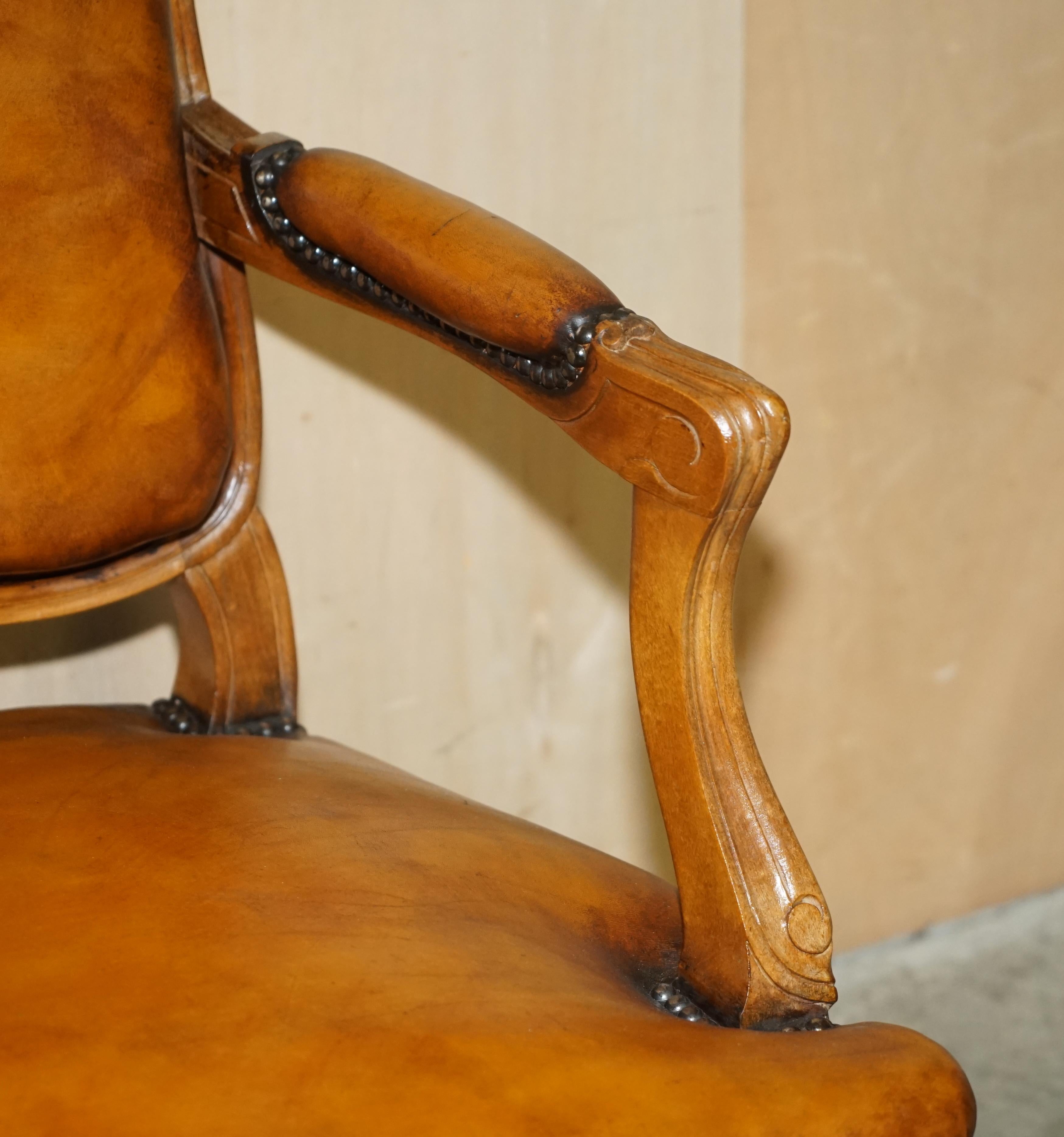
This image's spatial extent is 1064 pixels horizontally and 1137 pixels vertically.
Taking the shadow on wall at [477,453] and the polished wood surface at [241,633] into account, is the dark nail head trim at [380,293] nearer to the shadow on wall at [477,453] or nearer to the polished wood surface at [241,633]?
the polished wood surface at [241,633]

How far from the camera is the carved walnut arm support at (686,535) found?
0.55m

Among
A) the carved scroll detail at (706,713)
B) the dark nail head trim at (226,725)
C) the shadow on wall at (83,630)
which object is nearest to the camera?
the carved scroll detail at (706,713)

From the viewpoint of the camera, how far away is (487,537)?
1.25 meters

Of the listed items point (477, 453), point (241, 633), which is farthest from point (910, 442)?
point (241, 633)

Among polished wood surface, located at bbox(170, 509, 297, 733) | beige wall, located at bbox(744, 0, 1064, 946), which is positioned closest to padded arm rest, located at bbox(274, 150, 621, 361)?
polished wood surface, located at bbox(170, 509, 297, 733)

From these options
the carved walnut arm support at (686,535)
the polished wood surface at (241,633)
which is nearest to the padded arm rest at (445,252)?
the carved walnut arm support at (686,535)

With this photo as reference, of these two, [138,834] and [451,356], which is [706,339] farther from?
[138,834]

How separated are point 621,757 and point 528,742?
0.35 feet

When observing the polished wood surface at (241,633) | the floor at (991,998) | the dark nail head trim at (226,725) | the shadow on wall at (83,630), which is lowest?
the floor at (991,998)

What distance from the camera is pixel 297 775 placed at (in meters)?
0.69

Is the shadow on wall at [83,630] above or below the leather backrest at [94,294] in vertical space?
below

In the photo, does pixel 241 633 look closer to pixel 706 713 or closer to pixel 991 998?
pixel 706 713

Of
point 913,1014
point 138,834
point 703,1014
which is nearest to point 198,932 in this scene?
point 138,834

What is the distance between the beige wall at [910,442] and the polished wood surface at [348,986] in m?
0.78
